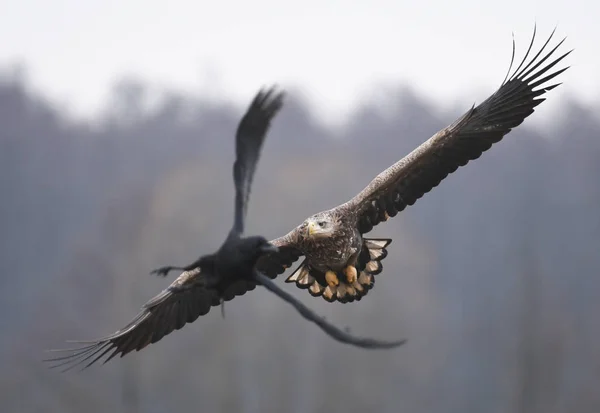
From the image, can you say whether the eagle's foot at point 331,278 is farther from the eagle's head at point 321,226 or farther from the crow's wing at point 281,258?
the eagle's head at point 321,226

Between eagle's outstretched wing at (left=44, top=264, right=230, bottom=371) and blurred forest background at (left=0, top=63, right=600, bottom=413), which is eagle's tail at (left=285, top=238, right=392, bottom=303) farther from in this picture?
blurred forest background at (left=0, top=63, right=600, bottom=413)

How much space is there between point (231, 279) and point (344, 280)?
212cm

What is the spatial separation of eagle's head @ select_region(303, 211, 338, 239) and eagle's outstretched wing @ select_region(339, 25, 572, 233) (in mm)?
278

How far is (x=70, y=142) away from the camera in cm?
3606

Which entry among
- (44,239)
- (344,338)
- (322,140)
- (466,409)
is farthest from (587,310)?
(344,338)

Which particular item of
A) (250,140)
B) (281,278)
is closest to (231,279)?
(250,140)

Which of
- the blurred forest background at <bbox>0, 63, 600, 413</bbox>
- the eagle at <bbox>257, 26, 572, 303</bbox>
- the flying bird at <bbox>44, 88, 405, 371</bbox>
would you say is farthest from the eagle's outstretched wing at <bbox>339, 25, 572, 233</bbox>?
the blurred forest background at <bbox>0, 63, 600, 413</bbox>

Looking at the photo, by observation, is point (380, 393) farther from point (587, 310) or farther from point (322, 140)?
point (322, 140)

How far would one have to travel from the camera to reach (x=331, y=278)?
7.68 m

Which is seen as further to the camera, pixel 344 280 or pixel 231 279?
pixel 344 280

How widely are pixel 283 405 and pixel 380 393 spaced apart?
9.20 ft

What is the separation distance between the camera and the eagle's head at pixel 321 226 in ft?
24.0

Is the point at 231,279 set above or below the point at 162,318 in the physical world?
below

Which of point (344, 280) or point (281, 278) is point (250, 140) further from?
point (281, 278)
